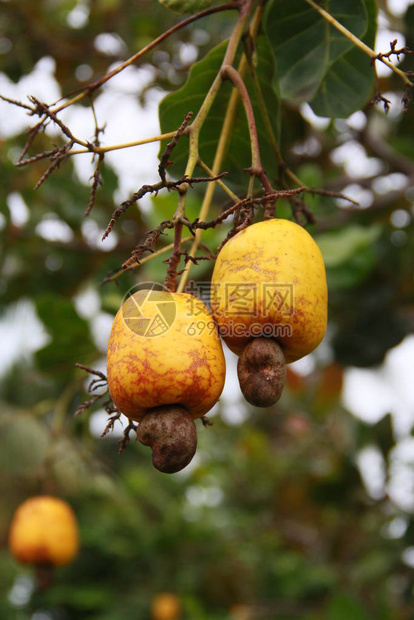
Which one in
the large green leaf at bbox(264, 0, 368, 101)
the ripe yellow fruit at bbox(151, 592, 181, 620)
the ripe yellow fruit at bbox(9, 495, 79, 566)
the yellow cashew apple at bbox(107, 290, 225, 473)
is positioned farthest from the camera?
the ripe yellow fruit at bbox(151, 592, 181, 620)

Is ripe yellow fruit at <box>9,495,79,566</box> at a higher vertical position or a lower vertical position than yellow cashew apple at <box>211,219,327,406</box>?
lower

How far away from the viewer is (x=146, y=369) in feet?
2.55

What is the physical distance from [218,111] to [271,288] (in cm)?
54

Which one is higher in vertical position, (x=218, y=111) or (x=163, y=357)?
(x=218, y=111)

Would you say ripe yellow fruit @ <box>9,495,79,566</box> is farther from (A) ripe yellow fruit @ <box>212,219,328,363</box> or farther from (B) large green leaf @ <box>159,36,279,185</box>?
(A) ripe yellow fruit @ <box>212,219,328,363</box>

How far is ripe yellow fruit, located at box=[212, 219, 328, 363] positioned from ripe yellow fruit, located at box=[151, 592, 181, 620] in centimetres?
302

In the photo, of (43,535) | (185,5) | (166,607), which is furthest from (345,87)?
(166,607)

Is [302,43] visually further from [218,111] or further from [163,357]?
[163,357]

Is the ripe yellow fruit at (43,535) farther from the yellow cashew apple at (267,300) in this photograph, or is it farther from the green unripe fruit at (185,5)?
the green unripe fruit at (185,5)

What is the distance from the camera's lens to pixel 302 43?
3.99 feet

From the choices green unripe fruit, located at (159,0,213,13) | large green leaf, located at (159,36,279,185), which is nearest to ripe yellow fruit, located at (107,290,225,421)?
large green leaf, located at (159,36,279,185)

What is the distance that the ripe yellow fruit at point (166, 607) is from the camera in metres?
3.42

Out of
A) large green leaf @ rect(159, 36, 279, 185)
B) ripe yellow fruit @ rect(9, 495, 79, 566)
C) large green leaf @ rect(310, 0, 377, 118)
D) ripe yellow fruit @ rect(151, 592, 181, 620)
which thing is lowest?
ripe yellow fruit @ rect(151, 592, 181, 620)

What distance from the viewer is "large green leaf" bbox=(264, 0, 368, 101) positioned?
116cm
